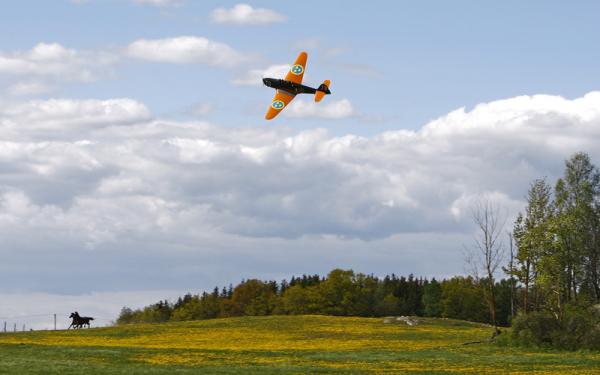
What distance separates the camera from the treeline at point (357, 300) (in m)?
160

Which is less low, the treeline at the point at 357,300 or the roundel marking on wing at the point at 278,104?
the roundel marking on wing at the point at 278,104

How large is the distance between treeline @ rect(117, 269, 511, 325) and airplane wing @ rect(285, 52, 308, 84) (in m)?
81.8

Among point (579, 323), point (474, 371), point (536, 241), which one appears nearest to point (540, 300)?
point (536, 241)

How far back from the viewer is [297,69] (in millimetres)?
82312

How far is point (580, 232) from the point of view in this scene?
359 ft

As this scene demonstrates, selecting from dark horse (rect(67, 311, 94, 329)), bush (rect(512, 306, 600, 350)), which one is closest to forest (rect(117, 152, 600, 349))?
bush (rect(512, 306, 600, 350))

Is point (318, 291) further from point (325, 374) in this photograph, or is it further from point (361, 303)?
point (325, 374)

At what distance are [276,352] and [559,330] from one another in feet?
81.5

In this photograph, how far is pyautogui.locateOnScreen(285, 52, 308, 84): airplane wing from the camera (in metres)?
80.1

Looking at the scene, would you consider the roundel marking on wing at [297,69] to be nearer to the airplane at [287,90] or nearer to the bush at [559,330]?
the airplane at [287,90]

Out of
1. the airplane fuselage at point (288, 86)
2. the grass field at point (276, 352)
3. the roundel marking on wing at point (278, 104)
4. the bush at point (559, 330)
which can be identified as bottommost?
the grass field at point (276, 352)

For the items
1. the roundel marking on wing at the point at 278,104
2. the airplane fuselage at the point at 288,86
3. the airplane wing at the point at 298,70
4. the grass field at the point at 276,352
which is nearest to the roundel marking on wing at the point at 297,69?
the airplane wing at the point at 298,70

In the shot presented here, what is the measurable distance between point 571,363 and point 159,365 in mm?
27747

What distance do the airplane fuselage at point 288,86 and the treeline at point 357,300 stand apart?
8637 cm
